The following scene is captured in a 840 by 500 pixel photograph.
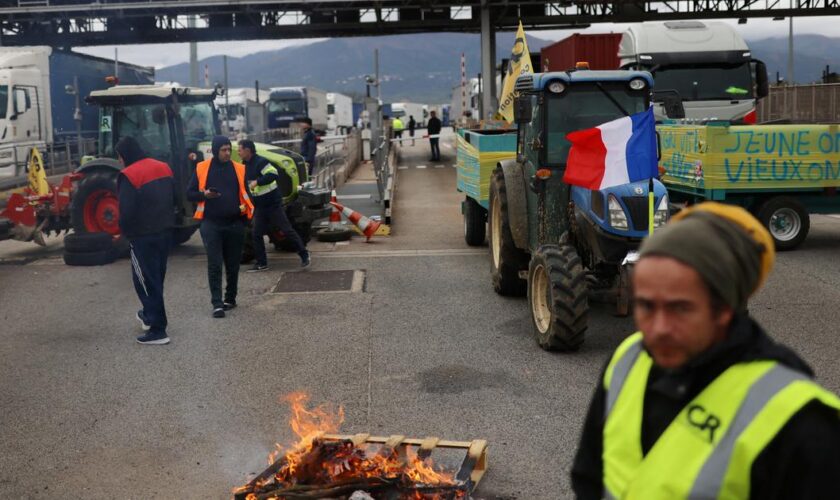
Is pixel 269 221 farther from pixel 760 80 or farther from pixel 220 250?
pixel 760 80

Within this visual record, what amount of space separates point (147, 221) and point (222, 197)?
50.3 inches

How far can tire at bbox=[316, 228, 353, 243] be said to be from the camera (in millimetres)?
16359

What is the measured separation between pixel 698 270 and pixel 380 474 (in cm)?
355

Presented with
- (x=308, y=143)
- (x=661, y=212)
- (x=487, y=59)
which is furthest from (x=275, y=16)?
(x=661, y=212)

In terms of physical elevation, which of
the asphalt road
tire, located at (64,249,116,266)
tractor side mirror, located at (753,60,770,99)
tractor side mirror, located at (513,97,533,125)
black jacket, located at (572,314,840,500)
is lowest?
the asphalt road

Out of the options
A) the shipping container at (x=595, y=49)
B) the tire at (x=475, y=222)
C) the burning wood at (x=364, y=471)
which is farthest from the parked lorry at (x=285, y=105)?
the burning wood at (x=364, y=471)

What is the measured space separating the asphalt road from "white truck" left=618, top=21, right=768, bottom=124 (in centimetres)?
427

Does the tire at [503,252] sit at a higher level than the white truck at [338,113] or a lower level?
lower

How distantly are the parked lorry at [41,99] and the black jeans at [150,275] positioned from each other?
1693cm

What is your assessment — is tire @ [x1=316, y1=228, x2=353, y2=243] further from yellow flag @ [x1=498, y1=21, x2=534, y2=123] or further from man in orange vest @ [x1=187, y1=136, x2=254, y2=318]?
man in orange vest @ [x1=187, y1=136, x2=254, y2=318]

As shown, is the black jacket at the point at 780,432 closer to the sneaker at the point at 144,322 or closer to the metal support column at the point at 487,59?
the sneaker at the point at 144,322

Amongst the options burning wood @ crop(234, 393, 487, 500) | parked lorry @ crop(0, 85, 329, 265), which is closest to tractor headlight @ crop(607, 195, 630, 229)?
burning wood @ crop(234, 393, 487, 500)

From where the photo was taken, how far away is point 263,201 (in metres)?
13.2

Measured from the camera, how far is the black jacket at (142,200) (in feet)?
30.7
